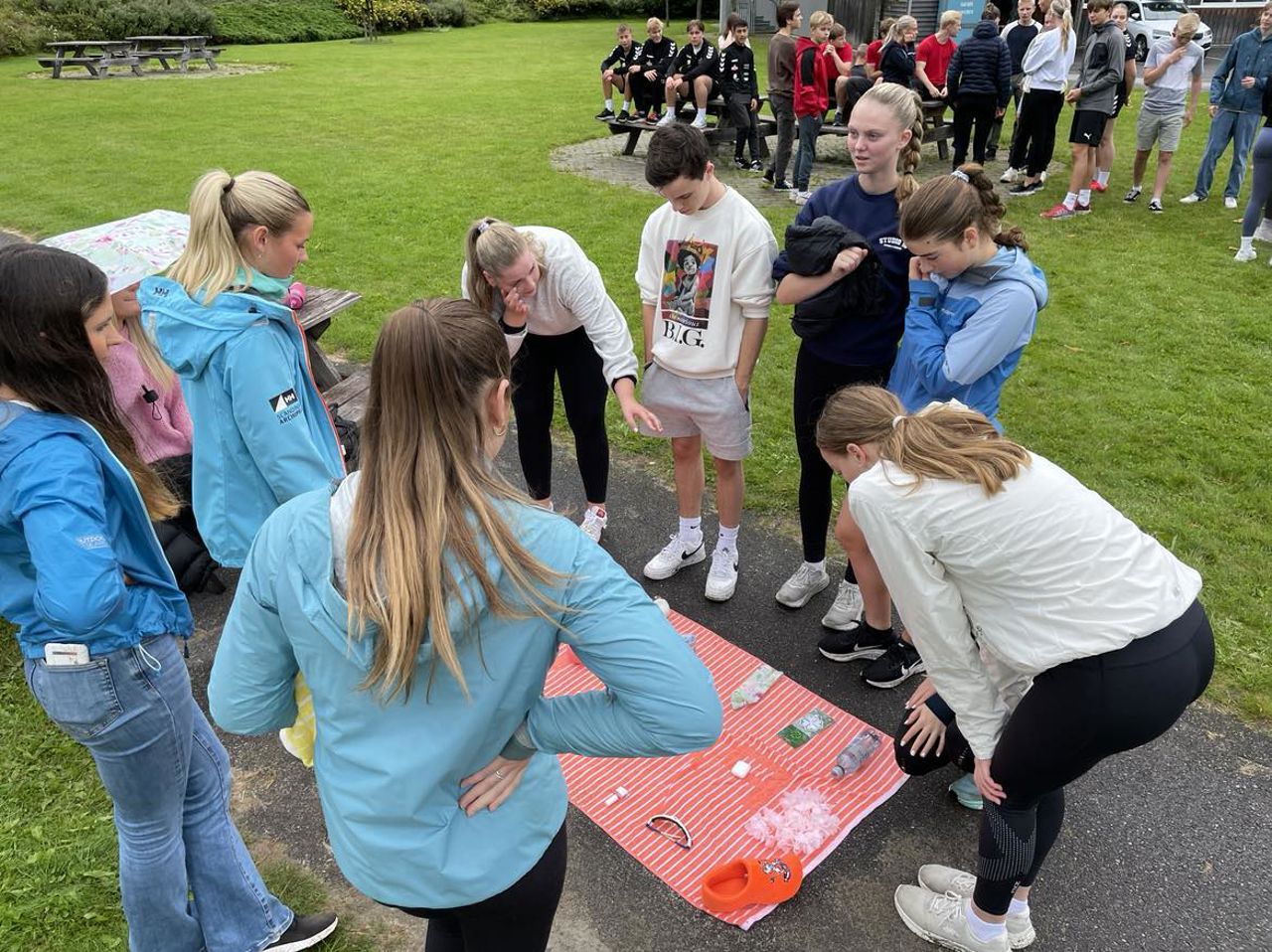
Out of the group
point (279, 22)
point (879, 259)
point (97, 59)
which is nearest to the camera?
point (879, 259)

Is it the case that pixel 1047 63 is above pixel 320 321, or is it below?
above

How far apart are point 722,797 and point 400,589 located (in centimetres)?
Answer: 214

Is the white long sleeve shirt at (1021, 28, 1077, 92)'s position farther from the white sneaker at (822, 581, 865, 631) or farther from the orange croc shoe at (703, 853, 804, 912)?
the orange croc shoe at (703, 853, 804, 912)

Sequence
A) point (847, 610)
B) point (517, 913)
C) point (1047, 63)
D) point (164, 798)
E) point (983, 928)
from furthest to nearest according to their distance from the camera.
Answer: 1. point (1047, 63)
2. point (847, 610)
3. point (983, 928)
4. point (164, 798)
5. point (517, 913)

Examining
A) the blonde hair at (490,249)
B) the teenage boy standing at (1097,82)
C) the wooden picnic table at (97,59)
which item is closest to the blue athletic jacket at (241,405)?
the blonde hair at (490,249)

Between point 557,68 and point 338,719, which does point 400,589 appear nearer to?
point 338,719

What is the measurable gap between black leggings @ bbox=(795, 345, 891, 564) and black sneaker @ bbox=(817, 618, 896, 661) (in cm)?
32

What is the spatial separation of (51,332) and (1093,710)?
8.38 feet

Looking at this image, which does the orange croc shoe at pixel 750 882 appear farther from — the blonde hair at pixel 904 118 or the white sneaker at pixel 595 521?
the blonde hair at pixel 904 118

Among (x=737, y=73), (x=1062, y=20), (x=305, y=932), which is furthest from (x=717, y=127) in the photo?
(x=305, y=932)

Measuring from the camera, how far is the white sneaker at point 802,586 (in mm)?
3979

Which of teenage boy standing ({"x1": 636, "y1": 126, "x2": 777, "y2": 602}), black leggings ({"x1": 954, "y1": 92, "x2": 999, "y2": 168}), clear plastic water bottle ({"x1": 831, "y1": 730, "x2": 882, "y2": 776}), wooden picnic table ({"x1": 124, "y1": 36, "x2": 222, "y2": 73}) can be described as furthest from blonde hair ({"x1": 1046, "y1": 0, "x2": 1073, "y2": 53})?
wooden picnic table ({"x1": 124, "y1": 36, "x2": 222, "y2": 73})

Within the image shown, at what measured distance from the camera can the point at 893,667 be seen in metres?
3.50

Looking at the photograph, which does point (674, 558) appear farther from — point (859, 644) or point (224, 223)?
point (224, 223)
